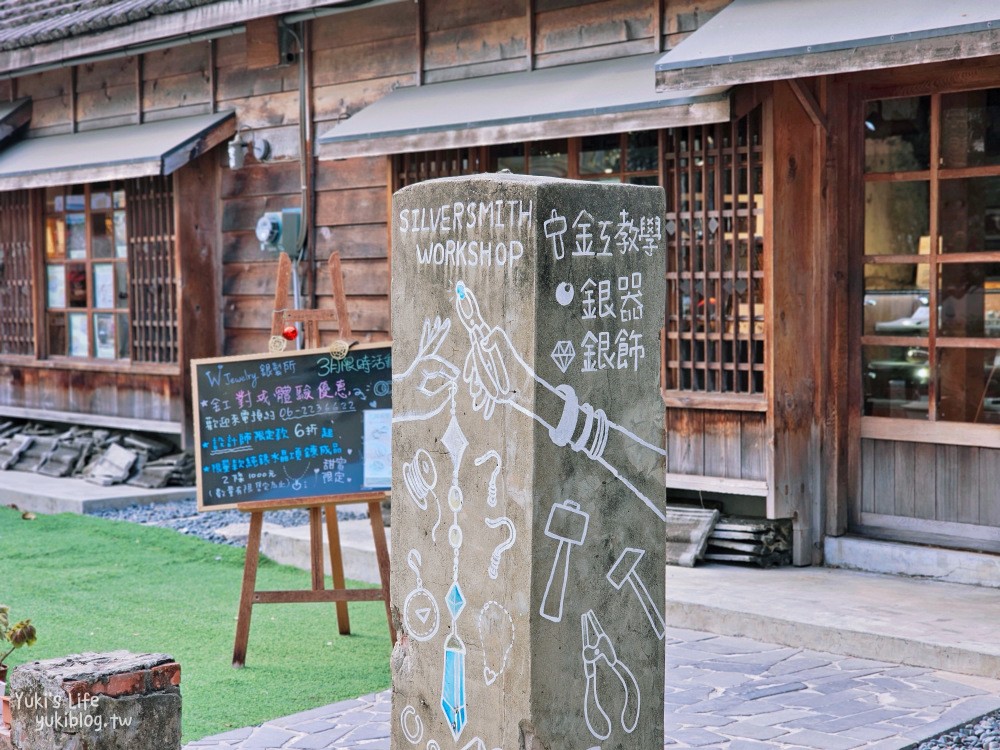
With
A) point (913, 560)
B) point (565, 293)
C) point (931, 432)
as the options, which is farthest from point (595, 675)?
point (931, 432)

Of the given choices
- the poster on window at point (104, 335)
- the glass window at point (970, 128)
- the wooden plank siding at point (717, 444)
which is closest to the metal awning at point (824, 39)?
the glass window at point (970, 128)

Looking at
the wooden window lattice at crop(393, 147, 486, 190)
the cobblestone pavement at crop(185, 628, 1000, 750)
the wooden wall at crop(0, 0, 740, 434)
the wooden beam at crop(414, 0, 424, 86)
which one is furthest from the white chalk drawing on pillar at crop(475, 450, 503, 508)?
the wooden beam at crop(414, 0, 424, 86)

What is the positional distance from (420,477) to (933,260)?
4151mm

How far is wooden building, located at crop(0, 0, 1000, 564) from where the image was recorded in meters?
7.11

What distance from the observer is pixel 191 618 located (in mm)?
7348

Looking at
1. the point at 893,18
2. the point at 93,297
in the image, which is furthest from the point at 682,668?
the point at 93,297

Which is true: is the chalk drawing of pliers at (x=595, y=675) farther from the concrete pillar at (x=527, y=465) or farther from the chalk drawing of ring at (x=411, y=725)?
the chalk drawing of ring at (x=411, y=725)

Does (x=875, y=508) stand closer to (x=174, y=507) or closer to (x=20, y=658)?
(x=20, y=658)

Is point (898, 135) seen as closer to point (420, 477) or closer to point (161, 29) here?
point (420, 477)

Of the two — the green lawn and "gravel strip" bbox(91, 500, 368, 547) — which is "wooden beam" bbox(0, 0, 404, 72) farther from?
the green lawn

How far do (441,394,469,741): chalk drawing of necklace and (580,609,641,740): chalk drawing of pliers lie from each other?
379 millimetres

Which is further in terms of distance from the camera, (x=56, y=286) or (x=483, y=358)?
(x=56, y=286)

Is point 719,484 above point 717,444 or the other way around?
the other way around

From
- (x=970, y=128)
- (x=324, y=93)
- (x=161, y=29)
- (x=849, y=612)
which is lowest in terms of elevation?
(x=849, y=612)
